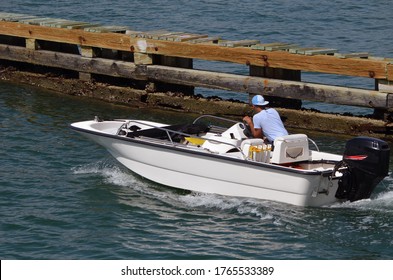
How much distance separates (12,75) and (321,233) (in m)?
11.6

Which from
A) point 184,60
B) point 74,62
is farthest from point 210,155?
point 74,62

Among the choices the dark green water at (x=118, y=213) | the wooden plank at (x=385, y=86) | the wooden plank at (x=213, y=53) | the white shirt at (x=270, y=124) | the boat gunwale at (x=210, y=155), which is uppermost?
the wooden plank at (x=213, y=53)

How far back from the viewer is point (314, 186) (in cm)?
1461

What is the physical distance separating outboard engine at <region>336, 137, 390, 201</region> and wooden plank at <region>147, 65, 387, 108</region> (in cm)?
350

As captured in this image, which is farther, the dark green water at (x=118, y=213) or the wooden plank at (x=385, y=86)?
the wooden plank at (x=385, y=86)

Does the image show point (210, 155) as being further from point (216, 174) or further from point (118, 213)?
point (118, 213)

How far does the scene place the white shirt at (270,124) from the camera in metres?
15.4

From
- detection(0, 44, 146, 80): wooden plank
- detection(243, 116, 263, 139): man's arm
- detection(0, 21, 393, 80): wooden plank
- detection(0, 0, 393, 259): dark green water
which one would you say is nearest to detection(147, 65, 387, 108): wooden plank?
detection(0, 21, 393, 80): wooden plank

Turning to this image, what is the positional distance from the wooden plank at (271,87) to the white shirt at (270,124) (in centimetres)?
310

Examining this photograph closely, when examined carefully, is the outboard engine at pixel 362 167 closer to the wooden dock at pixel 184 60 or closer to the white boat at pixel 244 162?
the white boat at pixel 244 162

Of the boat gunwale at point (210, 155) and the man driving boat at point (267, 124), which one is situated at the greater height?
the man driving boat at point (267, 124)

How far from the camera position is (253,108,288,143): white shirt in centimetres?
1541

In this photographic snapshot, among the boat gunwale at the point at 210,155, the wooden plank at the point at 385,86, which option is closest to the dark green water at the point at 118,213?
the boat gunwale at the point at 210,155

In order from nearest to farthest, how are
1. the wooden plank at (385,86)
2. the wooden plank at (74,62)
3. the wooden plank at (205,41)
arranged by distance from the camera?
the wooden plank at (385,86)
the wooden plank at (205,41)
the wooden plank at (74,62)
